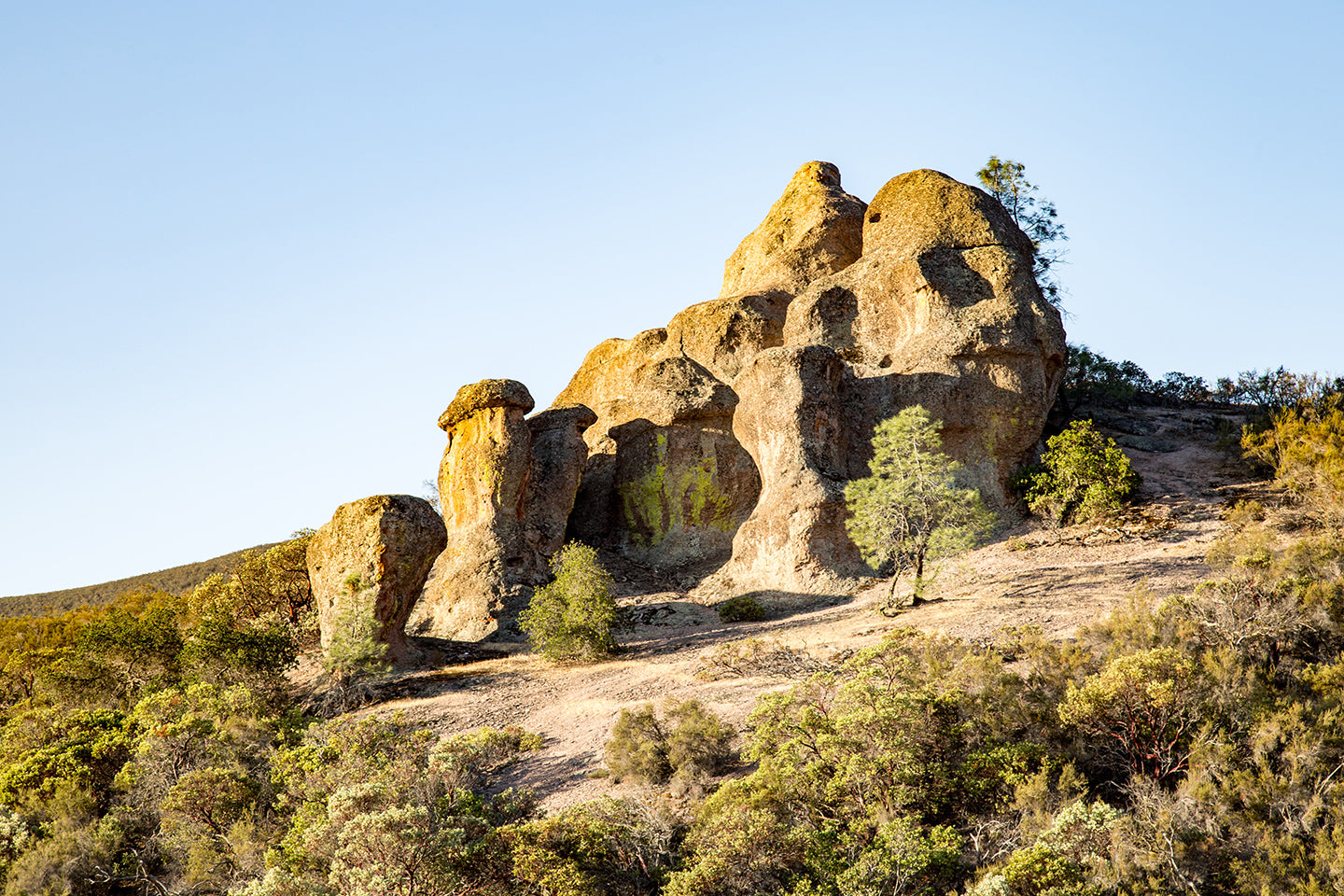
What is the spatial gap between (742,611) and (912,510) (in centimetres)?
488

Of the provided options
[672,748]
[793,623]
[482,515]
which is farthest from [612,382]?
[672,748]

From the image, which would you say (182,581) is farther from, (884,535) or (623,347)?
(884,535)

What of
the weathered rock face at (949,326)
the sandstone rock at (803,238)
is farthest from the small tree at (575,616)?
the sandstone rock at (803,238)

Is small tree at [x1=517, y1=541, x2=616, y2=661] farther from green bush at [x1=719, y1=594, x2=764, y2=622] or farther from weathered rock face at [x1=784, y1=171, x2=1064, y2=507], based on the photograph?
weathered rock face at [x1=784, y1=171, x2=1064, y2=507]

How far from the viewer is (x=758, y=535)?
27.9m

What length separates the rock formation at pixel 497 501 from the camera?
27234mm

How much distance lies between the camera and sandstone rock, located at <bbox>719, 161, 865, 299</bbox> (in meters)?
37.7

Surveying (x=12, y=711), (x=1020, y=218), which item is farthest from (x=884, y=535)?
(x=1020, y=218)

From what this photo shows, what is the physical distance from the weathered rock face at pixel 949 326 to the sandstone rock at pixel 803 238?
107 inches

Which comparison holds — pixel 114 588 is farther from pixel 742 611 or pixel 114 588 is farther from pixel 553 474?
pixel 742 611

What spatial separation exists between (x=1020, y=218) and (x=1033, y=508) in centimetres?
1815

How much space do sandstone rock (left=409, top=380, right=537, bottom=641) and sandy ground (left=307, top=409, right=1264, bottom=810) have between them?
259 centimetres

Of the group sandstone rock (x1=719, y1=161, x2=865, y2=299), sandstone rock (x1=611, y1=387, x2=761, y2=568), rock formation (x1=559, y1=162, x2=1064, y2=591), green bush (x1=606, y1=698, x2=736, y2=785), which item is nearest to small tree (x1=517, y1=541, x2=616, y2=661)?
rock formation (x1=559, y1=162, x2=1064, y2=591)

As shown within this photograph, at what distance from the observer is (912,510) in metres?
24.5
